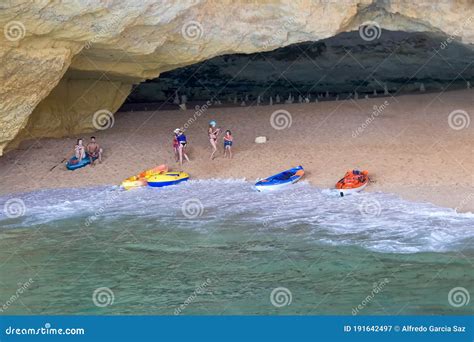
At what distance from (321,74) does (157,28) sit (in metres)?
9.92

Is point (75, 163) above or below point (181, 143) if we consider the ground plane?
below

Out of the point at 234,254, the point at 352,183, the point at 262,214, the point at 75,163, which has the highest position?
the point at 352,183

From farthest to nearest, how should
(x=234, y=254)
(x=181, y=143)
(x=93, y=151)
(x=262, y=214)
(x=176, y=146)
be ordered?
(x=93, y=151) → (x=176, y=146) → (x=181, y=143) → (x=262, y=214) → (x=234, y=254)

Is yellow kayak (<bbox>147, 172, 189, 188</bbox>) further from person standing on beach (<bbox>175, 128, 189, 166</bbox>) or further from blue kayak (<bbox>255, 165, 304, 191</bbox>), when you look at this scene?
blue kayak (<bbox>255, 165, 304, 191</bbox>)

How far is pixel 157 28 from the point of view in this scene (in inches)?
684

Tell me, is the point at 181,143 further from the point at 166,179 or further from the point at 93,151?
the point at 93,151

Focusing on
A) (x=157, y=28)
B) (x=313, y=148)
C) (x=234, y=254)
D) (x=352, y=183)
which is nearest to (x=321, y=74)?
(x=313, y=148)

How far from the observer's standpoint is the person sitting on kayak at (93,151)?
20.2 metres

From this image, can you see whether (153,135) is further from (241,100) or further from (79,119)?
(241,100)

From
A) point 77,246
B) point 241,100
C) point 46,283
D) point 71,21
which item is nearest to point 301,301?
point 46,283

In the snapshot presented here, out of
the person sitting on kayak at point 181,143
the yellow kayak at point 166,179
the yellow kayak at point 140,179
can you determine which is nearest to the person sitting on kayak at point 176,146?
the person sitting on kayak at point 181,143

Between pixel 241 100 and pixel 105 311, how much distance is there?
1584 centimetres

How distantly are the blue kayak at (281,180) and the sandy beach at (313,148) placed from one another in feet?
0.92

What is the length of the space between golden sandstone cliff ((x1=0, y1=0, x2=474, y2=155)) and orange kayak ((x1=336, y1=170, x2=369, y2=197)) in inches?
138
